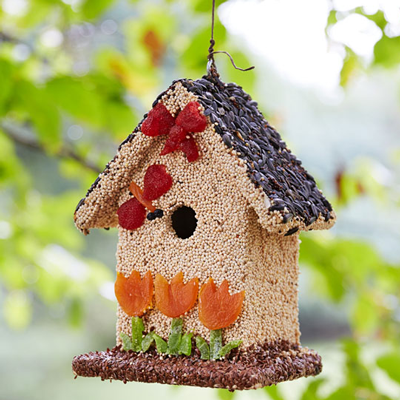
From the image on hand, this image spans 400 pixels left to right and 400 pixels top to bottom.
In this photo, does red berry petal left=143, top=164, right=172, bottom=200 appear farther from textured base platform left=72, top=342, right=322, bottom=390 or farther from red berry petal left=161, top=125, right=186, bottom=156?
textured base platform left=72, top=342, right=322, bottom=390

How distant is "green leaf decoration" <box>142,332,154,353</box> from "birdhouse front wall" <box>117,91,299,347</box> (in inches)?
0.5

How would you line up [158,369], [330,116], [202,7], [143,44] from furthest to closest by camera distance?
[330,116] < [143,44] < [202,7] < [158,369]

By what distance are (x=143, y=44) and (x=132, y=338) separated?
1.45 metres

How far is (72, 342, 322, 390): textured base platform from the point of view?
0.72 m

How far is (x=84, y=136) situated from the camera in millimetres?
3062

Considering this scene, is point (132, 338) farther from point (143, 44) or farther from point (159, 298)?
point (143, 44)

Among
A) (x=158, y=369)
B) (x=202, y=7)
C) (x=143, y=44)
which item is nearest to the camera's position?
(x=158, y=369)

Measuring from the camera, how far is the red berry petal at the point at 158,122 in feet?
2.75

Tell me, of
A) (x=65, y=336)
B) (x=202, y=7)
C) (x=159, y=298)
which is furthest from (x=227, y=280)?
(x=65, y=336)

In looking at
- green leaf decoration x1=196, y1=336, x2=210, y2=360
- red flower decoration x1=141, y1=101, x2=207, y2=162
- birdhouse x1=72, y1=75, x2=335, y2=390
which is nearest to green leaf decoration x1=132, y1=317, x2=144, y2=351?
birdhouse x1=72, y1=75, x2=335, y2=390

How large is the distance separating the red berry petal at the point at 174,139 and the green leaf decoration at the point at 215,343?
0.28 metres

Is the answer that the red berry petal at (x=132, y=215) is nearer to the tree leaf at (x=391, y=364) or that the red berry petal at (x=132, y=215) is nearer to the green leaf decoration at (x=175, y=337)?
the green leaf decoration at (x=175, y=337)

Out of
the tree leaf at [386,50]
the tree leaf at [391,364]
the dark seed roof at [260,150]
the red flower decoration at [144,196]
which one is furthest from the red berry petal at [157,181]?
the tree leaf at [391,364]

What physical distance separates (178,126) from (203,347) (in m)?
0.33
